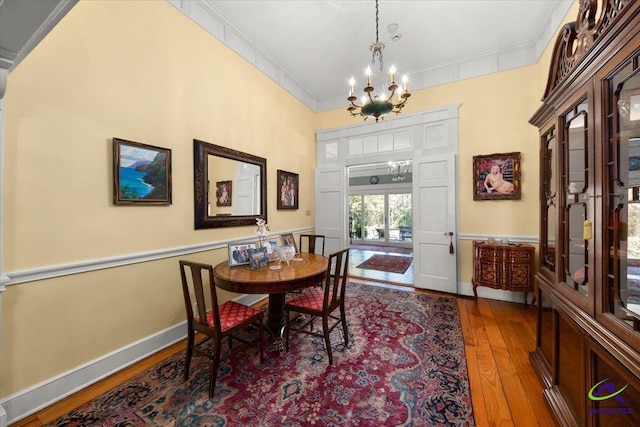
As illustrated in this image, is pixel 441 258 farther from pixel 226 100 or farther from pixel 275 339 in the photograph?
pixel 226 100

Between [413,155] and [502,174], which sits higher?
[413,155]

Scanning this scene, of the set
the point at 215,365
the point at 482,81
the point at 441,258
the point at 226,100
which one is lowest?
the point at 215,365

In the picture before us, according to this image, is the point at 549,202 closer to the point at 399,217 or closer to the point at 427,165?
the point at 427,165

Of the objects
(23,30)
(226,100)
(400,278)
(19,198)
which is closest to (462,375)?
(400,278)

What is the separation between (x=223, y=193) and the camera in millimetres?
3070

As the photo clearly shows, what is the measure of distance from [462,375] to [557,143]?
1.90m

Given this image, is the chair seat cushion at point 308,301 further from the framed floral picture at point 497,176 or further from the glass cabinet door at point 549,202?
the framed floral picture at point 497,176

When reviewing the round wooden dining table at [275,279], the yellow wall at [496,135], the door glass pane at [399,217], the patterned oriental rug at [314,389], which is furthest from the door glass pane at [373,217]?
the round wooden dining table at [275,279]

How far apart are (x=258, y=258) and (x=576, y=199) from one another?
243 cm

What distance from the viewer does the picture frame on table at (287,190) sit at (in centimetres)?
409

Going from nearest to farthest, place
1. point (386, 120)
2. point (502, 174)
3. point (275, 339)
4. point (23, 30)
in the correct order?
point (23, 30) < point (275, 339) < point (502, 174) < point (386, 120)

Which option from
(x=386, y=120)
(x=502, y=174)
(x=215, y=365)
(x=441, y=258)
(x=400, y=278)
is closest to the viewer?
(x=215, y=365)

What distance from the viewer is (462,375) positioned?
2.01m

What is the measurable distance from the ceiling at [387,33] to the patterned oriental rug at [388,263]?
3657mm
